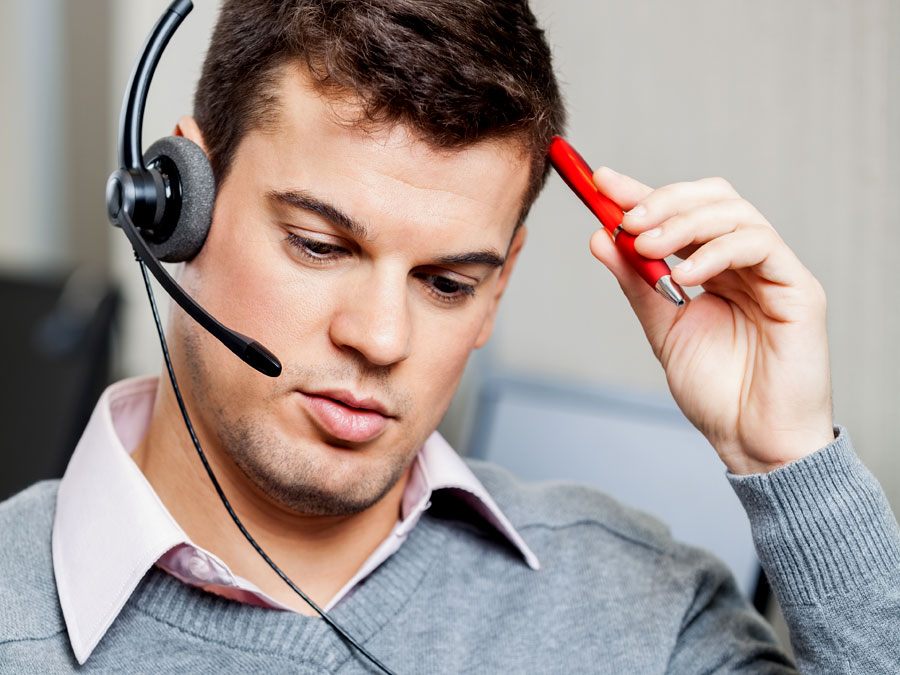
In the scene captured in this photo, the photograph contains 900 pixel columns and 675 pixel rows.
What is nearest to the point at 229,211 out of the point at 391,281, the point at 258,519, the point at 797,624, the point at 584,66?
the point at 391,281

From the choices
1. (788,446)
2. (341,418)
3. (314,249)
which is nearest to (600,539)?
(788,446)

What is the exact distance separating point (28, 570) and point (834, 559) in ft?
2.75

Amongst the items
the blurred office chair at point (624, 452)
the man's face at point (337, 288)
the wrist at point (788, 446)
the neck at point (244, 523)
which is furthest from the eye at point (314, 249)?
Result: the blurred office chair at point (624, 452)

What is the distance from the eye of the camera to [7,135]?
8.90 feet

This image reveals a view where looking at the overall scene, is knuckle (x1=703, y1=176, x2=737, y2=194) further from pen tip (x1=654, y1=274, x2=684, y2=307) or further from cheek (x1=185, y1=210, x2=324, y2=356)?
cheek (x1=185, y1=210, x2=324, y2=356)

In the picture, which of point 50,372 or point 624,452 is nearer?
point 624,452

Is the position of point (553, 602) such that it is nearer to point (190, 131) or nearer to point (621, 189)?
point (621, 189)

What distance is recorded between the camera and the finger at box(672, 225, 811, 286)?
102cm

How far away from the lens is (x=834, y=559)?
3.35 feet

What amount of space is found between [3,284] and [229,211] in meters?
1.37

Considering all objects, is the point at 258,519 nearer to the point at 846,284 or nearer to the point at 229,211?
the point at 229,211

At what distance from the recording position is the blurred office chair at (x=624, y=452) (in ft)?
5.06

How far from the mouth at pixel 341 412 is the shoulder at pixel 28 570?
34 cm

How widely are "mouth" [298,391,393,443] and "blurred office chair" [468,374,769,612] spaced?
25.4 inches
